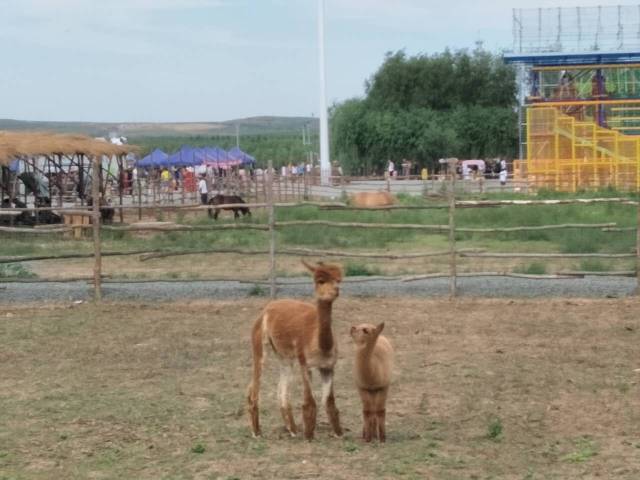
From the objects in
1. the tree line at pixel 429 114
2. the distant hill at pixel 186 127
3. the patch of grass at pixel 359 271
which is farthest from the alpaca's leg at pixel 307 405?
the distant hill at pixel 186 127

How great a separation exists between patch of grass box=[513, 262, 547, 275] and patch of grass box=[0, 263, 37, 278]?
6.85 m

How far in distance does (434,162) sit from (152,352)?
52885mm

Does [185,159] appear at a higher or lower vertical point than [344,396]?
higher

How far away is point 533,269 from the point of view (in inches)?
599

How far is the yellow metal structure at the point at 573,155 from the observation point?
32.7 metres

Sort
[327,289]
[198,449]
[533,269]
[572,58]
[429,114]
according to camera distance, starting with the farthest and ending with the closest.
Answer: [429,114] < [572,58] < [533,269] < [198,449] < [327,289]

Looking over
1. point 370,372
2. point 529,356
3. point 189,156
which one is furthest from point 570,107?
point 370,372

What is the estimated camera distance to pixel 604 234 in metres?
18.2

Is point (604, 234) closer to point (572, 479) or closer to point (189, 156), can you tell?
point (572, 479)

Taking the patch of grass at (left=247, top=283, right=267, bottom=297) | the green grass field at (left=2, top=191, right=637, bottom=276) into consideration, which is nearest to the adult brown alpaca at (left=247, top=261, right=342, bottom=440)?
the patch of grass at (left=247, top=283, right=267, bottom=297)

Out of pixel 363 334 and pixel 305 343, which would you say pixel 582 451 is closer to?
pixel 363 334

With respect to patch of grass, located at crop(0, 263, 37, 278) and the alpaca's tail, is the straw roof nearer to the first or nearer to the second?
patch of grass, located at crop(0, 263, 37, 278)

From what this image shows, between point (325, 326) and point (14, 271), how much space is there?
11098 mm

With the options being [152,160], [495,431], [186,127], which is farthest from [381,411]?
[186,127]
